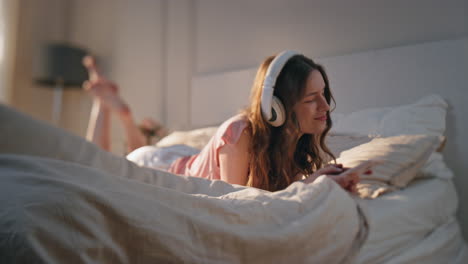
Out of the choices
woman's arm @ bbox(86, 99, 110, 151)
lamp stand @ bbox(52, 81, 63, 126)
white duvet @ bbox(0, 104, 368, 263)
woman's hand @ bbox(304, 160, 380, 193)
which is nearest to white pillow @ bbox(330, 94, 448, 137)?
woman's hand @ bbox(304, 160, 380, 193)

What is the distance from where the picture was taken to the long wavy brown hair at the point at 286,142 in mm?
Answer: 828

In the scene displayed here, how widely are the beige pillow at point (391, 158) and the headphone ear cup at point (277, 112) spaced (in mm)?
150

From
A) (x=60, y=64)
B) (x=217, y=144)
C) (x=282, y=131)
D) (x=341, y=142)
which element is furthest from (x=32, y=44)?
(x=341, y=142)

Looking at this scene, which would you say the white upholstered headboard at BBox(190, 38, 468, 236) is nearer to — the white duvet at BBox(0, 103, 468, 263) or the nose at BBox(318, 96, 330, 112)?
the nose at BBox(318, 96, 330, 112)

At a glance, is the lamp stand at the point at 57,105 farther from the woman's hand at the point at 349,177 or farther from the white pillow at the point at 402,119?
the woman's hand at the point at 349,177

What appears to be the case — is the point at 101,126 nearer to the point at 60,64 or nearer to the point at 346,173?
the point at 60,64

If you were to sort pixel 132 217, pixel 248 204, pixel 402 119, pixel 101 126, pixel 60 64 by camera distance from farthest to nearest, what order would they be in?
1. pixel 60 64
2. pixel 101 126
3. pixel 402 119
4. pixel 248 204
5. pixel 132 217

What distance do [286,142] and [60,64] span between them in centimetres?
236

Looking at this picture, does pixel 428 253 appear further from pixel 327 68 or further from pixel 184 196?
pixel 184 196

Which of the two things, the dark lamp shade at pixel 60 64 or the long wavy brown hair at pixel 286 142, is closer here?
the long wavy brown hair at pixel 286 142

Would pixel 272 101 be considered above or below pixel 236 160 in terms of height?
above

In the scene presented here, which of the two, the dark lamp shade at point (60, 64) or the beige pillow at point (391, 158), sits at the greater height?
the dark lamp shade at point (60, 64)

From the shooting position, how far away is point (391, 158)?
886 millimetres

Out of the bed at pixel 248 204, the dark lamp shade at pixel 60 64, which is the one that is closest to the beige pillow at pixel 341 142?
the bed at pixel 248 204
